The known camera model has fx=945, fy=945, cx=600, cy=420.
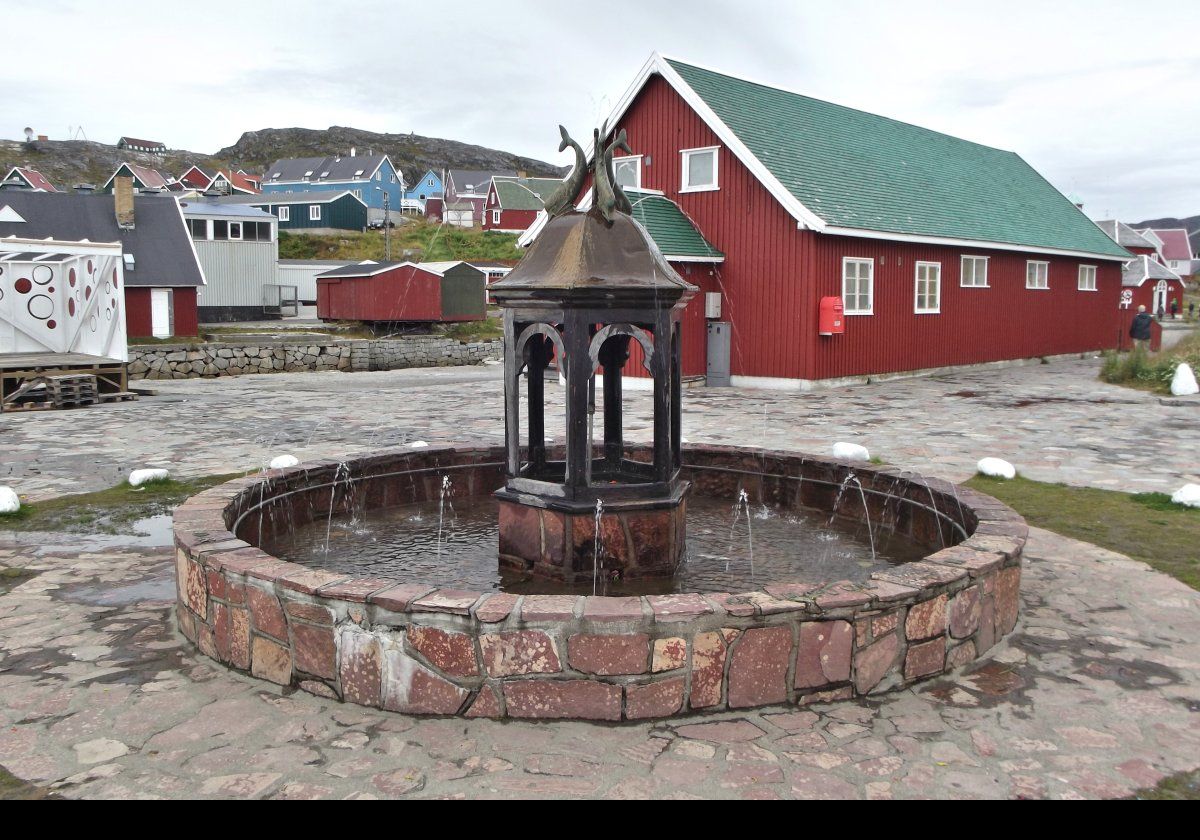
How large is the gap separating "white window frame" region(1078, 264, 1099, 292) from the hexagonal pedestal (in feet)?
93.8

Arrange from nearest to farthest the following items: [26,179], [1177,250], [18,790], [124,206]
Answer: [18,790] < [124,206] < [26,179] < [1177,250]

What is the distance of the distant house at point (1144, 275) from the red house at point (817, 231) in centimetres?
2183

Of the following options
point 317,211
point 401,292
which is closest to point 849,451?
point 401,292

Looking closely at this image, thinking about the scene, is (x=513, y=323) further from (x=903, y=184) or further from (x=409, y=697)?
(x=903, y=184)

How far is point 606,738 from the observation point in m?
3.98

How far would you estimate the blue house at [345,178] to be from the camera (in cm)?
8850

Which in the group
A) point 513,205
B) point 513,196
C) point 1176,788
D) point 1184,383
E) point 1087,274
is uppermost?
point 513,196

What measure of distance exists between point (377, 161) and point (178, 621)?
89461mm

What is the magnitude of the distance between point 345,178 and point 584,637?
301ft

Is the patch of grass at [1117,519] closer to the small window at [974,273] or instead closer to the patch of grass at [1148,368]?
the patch of grass at [1148,368]

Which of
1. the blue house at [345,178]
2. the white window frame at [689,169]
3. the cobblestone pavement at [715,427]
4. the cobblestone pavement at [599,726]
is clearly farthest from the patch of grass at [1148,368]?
the blue house at [345,178]

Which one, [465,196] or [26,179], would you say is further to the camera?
[465,196]

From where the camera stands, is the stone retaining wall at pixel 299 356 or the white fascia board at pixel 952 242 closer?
the white fascia board at pixel 952 242

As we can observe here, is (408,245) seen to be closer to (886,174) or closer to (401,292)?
(401,292)
